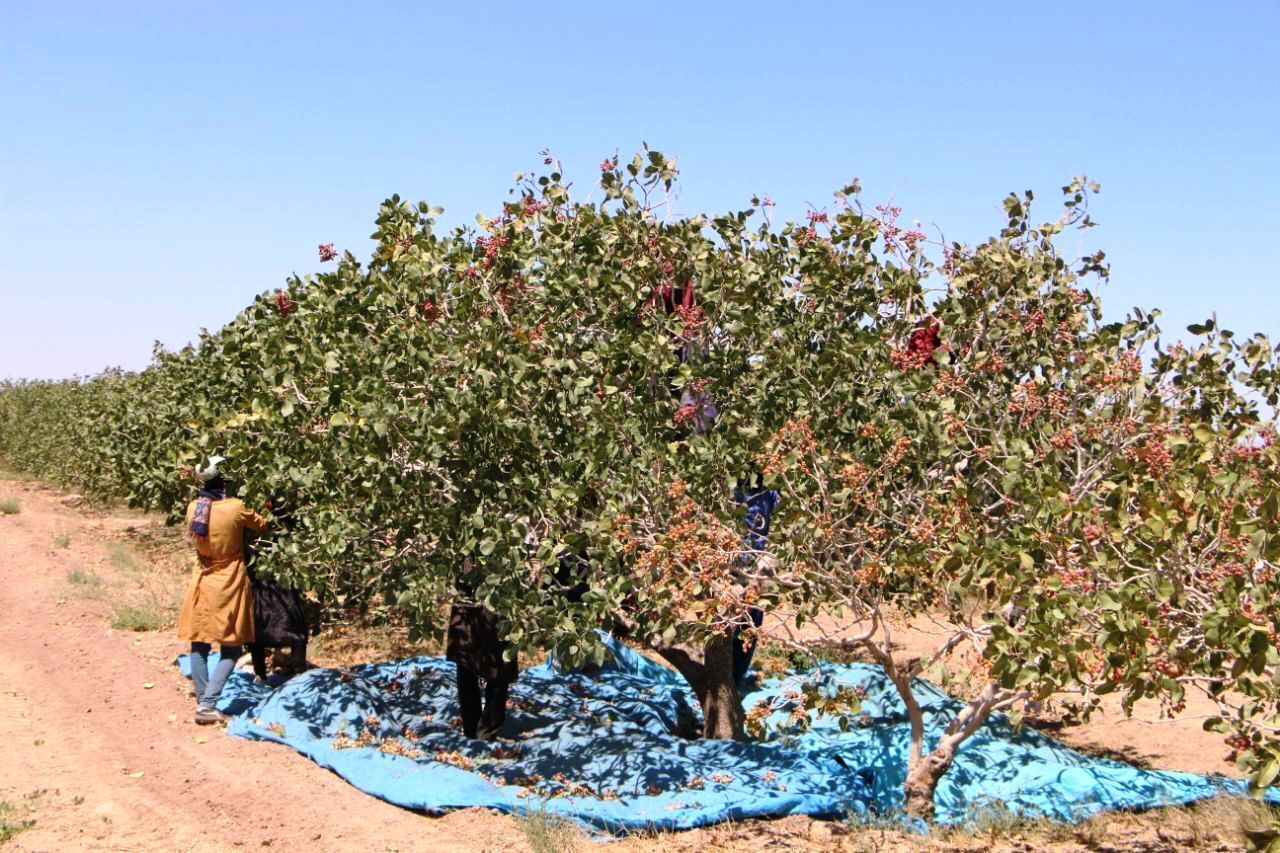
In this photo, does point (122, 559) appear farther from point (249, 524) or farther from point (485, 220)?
point (485, 220)

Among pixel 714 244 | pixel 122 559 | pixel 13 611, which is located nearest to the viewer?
pixel 714 244

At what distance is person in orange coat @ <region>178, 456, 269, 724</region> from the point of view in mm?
7609

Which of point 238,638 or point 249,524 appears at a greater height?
point 249,524

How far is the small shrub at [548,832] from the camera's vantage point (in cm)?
555

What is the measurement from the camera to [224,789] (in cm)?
646

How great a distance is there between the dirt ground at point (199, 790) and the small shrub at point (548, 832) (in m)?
0.01

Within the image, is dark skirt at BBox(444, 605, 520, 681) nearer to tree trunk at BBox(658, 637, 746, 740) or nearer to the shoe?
tree trunk at BBox(658, 637, 746, 740)

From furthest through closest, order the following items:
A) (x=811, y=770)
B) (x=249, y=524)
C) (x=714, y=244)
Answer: (x=249, y=524) → (x=811, y=770) → (x=714, y=244)

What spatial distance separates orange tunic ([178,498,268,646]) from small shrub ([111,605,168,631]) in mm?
2865

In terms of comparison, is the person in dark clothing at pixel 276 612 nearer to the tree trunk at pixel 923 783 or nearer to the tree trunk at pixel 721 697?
the tree trunk at pixel 721 697

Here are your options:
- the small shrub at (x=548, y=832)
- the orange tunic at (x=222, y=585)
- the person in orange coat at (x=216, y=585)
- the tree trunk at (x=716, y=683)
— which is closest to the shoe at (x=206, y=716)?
the person in orange coat at (x=216, y=585)

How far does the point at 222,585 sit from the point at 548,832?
124 inches

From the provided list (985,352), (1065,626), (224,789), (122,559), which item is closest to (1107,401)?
(985,352)

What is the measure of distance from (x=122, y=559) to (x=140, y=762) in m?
8.01
